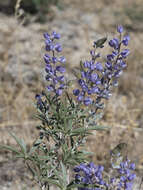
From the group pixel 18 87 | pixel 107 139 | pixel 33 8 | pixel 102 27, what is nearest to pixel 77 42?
pixel 102 27

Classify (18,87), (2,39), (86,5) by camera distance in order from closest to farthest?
(18,87) → (2,39) → (86,5)

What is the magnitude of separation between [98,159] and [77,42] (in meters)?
2.48

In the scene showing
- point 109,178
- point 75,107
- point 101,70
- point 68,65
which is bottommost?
point 68,65

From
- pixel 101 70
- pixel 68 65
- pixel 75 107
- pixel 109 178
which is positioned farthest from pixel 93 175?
pixel 68 65

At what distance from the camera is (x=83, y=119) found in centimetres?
166

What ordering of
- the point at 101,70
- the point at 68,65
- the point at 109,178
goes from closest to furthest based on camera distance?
the point at 109,178, the point at 101,70, the point at 68,65

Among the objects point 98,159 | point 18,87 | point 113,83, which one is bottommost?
point 98,159

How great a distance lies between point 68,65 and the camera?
4508 mm

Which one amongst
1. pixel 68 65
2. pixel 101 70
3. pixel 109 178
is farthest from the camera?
pixel 68 65

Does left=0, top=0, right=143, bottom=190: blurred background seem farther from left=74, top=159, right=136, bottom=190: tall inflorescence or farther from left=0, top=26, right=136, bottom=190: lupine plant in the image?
left=74, top=159, right=136, bottom=190: tall inflorescence

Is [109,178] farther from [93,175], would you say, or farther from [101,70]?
[101,70]

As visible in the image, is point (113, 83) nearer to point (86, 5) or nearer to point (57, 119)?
point (57, 119)

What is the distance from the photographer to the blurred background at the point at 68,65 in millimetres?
3135

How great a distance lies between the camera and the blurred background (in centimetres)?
313
